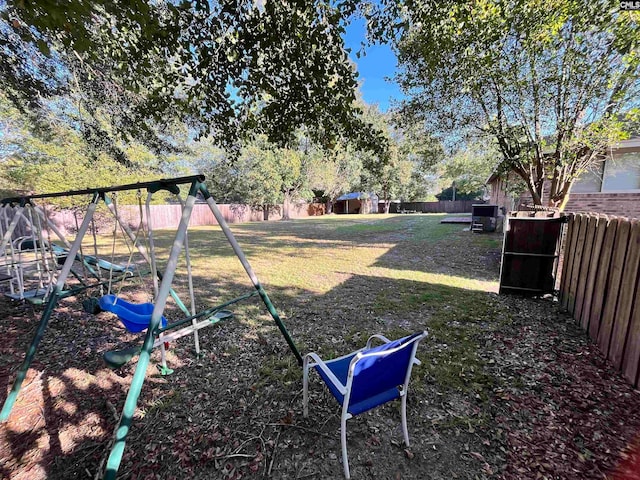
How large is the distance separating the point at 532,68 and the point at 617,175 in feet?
23.8

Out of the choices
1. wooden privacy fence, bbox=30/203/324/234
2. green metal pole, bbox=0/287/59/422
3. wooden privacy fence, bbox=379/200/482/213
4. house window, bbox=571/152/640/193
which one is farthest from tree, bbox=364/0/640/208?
wooden privacy fence, bbox=379/200/482/213

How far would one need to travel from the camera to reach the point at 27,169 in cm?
1219

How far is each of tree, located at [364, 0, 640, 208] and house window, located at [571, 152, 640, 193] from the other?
4456 millimetres

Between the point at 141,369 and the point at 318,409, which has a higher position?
the point at 141,369

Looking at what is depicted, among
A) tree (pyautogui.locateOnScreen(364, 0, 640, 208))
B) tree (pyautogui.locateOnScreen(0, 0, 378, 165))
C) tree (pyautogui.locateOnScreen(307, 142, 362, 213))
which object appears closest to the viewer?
tree (pyautogui.locateOnScreen(0, 0, 378, 165))

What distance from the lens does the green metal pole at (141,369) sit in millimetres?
1382

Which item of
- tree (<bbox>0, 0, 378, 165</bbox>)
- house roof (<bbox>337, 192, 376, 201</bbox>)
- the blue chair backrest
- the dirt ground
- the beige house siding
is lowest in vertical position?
the dirt ground

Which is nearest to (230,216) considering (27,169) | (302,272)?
(27,169)

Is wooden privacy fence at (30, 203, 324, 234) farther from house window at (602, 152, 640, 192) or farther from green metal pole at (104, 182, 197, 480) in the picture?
house window at (602, 152, 640, 192)

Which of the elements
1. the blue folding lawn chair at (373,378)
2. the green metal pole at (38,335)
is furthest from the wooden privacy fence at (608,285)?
the green metal pole at (38,335)

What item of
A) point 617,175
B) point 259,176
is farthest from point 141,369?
point 259,176

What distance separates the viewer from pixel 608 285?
3047mm

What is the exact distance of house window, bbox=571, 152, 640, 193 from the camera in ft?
31.2

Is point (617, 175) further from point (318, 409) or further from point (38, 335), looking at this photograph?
point (38, 335)
